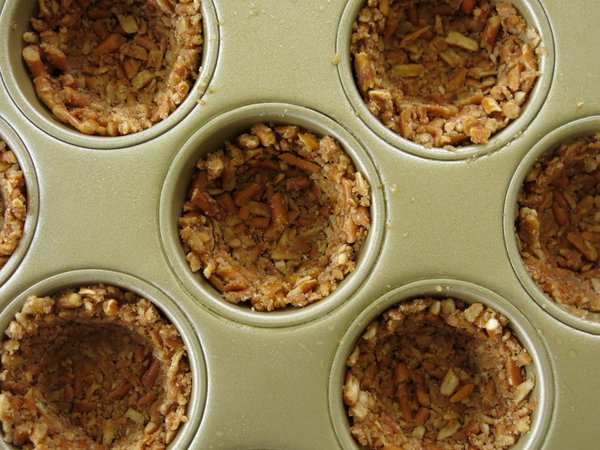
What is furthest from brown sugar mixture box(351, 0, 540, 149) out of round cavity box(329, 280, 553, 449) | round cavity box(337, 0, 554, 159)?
round cavity box(329, 280, 553, 449)

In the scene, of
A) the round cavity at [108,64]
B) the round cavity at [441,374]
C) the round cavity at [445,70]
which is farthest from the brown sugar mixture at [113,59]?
the round cavity at [441,374]

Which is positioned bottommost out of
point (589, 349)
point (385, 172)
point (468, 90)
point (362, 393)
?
point (362, 393)

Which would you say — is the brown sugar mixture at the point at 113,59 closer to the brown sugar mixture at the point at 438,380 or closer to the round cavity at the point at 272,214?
the round cavity at the point at 272,214

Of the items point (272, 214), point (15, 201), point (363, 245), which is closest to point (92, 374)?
point (15, 201)

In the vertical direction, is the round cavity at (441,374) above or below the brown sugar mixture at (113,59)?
below

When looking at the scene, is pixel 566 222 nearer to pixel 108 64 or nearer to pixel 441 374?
pixel 441 374

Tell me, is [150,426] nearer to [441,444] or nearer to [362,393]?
[362,393]

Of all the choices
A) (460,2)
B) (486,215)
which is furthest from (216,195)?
(460,2)
